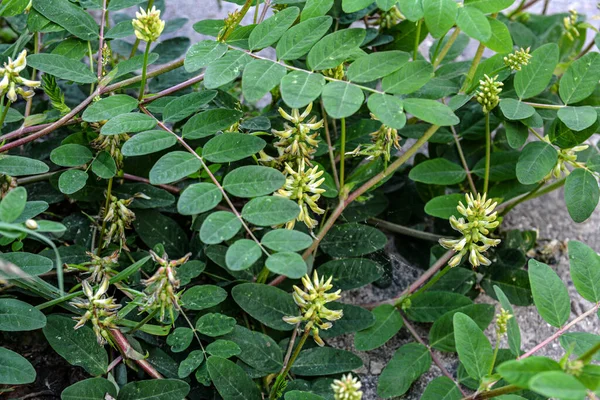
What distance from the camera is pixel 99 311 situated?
1.31 m

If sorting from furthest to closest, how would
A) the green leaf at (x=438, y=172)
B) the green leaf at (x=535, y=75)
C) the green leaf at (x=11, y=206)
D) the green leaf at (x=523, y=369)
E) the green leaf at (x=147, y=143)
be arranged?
the green leaf at (x=438, y=172) < the green leaf at (x=535, y=75) < the green leaf at (x=147, y=143) < the green leaf at (x=11, y=206) < the green leaf at (x=523, y=369)

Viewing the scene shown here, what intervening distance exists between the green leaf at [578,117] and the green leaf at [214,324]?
0.85 metres

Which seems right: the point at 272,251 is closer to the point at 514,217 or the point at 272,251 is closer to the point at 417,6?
the point at 417,6

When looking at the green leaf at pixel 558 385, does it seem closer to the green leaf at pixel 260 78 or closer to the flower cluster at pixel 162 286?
the flower cluster at pixel 162 286

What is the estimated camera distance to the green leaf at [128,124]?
138cm

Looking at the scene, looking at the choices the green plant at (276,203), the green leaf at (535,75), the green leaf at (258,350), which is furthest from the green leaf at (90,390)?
the green leaf at (535,75)

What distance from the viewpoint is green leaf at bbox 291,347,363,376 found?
1.50 m

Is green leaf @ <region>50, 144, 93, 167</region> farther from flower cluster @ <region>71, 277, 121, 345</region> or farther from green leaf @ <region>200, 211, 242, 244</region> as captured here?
green leaf @ <region>200, 211, 242, 244</region>

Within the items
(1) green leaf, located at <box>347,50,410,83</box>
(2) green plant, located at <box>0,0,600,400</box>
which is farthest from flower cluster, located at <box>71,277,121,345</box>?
(1) green leaf, located at <box>347,50,410,83</box>

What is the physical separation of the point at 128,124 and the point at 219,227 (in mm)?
320

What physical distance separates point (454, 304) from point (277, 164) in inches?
21.0

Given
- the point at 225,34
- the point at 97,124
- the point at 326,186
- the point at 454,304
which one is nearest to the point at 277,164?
the point at 326,186

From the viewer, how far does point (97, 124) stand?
5.16 ft

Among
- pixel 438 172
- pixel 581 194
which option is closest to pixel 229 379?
pixel 438 172
